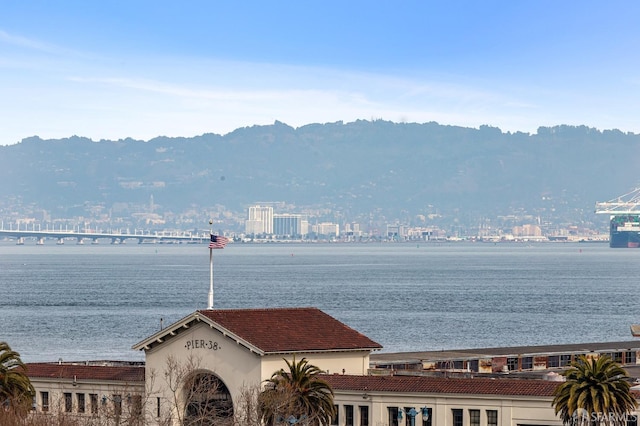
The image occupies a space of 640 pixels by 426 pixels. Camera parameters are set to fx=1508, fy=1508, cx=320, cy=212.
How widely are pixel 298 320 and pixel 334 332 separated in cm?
127

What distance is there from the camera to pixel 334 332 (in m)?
49.9

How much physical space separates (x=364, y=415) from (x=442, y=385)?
2748mm

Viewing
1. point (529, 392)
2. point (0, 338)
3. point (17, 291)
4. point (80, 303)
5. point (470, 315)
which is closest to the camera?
point (529, 392)

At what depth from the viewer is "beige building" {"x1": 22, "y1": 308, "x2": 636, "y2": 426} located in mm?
43531

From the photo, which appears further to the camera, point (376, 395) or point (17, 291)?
point (17, 291)

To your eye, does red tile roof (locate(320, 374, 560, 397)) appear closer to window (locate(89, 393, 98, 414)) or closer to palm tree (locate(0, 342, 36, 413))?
window (locate(89, 393, 98, 414))

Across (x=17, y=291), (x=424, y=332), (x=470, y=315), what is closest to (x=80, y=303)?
(x=17, y=291)

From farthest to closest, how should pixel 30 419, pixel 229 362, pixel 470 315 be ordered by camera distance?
1. pixel 470 315
2. pixel 229 362
3. pixel 30 419

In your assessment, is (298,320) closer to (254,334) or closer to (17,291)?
(254,334)

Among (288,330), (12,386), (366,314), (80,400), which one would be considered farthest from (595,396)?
(366,314)

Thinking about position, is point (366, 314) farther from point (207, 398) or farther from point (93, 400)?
point (207, 398)

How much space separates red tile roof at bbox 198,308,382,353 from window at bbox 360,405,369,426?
3056 mm

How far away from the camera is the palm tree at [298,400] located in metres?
42.0


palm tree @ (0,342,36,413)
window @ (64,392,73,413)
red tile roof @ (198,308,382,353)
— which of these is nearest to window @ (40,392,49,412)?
window @ (64,392,73,413)
